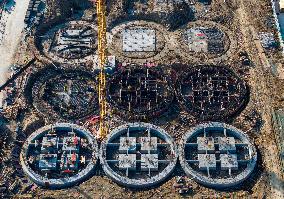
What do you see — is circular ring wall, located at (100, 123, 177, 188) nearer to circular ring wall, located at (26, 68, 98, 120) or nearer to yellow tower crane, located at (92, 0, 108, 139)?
yellow tower crane, located at (92, 0, 108, 139)

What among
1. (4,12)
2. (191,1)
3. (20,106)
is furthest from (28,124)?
(191,1)

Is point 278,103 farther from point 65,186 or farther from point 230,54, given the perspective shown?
point 65,186

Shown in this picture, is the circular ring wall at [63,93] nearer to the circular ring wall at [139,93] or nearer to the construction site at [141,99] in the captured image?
the construction site at [141,99]

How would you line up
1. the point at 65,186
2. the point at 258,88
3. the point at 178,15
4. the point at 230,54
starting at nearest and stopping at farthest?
the point at 65,186 → the point at 258,88 → the point at 230,54 → the point at 178,15

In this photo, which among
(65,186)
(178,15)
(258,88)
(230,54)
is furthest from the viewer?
(178,15)

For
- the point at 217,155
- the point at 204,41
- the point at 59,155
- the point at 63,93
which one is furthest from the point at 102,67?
the point at 217,155

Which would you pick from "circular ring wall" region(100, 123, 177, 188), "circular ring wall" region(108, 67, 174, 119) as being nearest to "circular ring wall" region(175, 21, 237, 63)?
"circular ring wall" region(108, 67, 174, 119)

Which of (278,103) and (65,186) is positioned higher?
(278,103)

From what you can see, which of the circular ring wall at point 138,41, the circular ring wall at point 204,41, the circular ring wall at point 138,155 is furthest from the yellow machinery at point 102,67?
the circular ring wall at point 204,41
